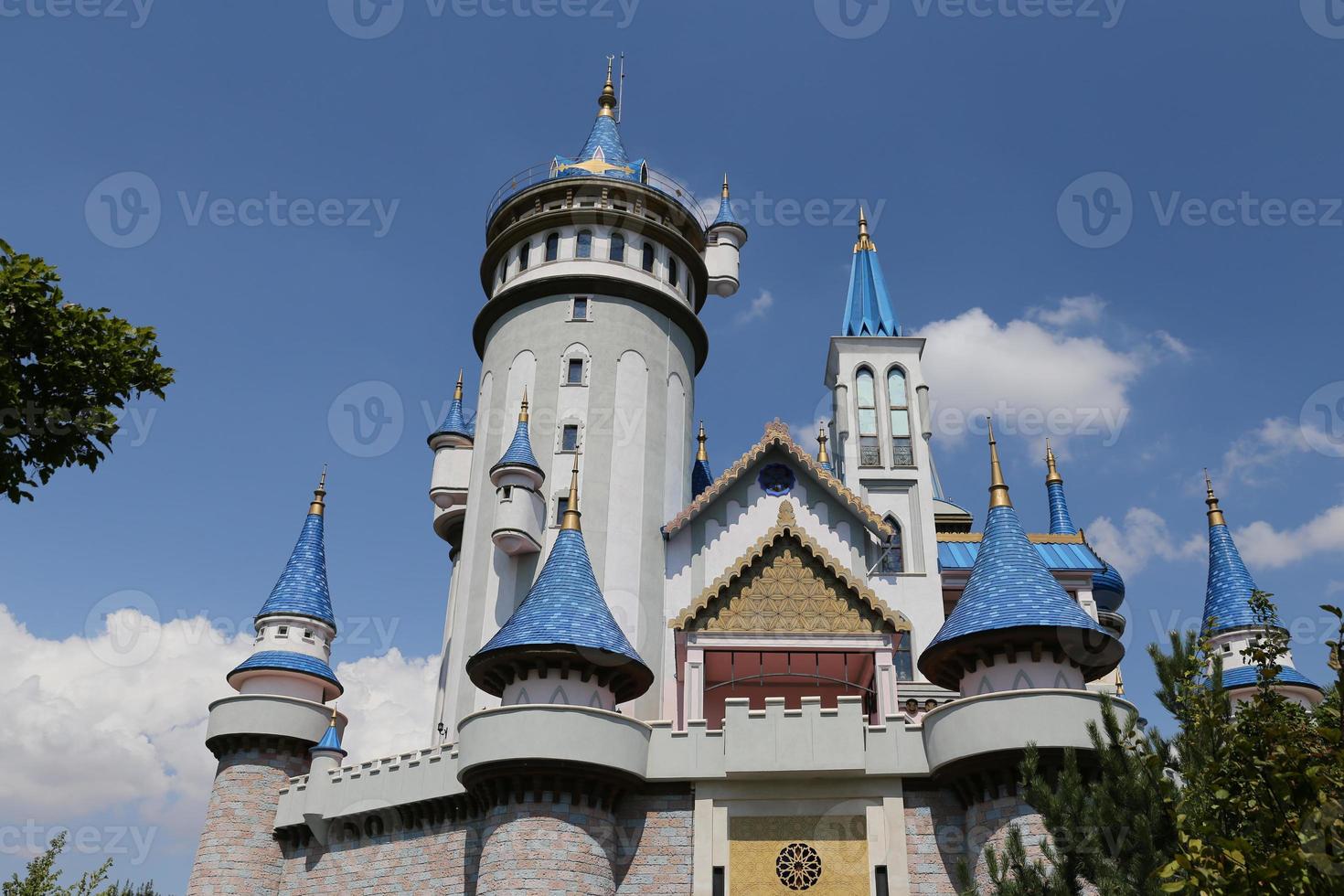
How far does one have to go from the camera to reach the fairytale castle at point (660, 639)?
59.2 ft

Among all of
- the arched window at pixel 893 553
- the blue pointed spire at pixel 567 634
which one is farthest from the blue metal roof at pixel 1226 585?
the blue pointed spire at pixel 567 634

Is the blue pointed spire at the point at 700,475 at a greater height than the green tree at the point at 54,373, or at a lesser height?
greater

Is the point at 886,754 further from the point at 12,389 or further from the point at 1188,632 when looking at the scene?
the point at 12,389

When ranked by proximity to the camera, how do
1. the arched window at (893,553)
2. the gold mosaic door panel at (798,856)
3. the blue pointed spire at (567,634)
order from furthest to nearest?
1. the arched window at (893,553)
2. the blue pointed spire at (567,634)
3. the gold mosaic door panel at (798,856)

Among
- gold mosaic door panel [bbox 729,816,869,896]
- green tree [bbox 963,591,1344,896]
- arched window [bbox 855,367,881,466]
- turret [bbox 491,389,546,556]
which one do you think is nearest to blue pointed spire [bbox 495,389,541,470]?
turret [bbox 491,389,546,556]

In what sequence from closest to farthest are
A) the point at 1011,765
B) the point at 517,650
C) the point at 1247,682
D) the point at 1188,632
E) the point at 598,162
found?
1. the point at 1188,632
2. the point at 1011,765
3. the point at 517,650
4. the point at 1247,682
5. the point at 598,162

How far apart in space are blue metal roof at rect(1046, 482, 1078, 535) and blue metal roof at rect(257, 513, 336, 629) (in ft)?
69.2

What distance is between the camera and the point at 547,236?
97.1 feet

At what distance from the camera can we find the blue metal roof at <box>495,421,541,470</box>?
25.5 metres

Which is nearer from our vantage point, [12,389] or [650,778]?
[12,389]

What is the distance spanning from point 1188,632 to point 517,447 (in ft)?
55.0

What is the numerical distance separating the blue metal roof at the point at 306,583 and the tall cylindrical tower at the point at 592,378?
10.1 feet

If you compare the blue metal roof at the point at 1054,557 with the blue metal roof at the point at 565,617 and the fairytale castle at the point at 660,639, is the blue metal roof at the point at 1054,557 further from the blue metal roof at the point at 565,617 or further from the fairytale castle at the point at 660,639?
the blue metal roof at the point at 565,617

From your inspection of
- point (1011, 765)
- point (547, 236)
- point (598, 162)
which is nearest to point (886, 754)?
point (1011, 765)
